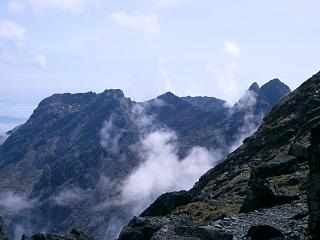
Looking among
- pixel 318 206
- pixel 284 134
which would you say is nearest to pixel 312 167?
pixel 318 206

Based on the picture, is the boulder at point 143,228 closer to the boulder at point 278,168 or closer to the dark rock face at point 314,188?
the dark rock face at point 314,188

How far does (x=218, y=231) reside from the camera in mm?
31859

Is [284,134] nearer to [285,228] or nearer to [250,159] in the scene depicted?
[250,159]

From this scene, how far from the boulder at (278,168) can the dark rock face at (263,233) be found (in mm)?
31348

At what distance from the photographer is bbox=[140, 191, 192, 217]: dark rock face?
64.3 m

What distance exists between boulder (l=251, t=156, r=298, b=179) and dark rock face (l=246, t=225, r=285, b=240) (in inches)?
1234

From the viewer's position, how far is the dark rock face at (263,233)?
96.9 ft

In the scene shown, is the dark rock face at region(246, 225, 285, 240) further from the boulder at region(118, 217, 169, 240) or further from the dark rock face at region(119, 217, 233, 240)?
the boulder at region(118, 217, 169, 240)

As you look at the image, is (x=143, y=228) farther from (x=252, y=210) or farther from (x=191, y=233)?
(x=252, y=210)

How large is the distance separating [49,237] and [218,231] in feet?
130

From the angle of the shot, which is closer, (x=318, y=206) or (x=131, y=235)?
(x=318, y=206)

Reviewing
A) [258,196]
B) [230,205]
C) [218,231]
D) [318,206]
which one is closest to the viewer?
[318,206]

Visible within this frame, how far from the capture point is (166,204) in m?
64.6

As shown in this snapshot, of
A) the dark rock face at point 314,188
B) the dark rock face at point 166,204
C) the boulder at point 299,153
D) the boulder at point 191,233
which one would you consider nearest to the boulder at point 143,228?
the boulder at point 191,233
